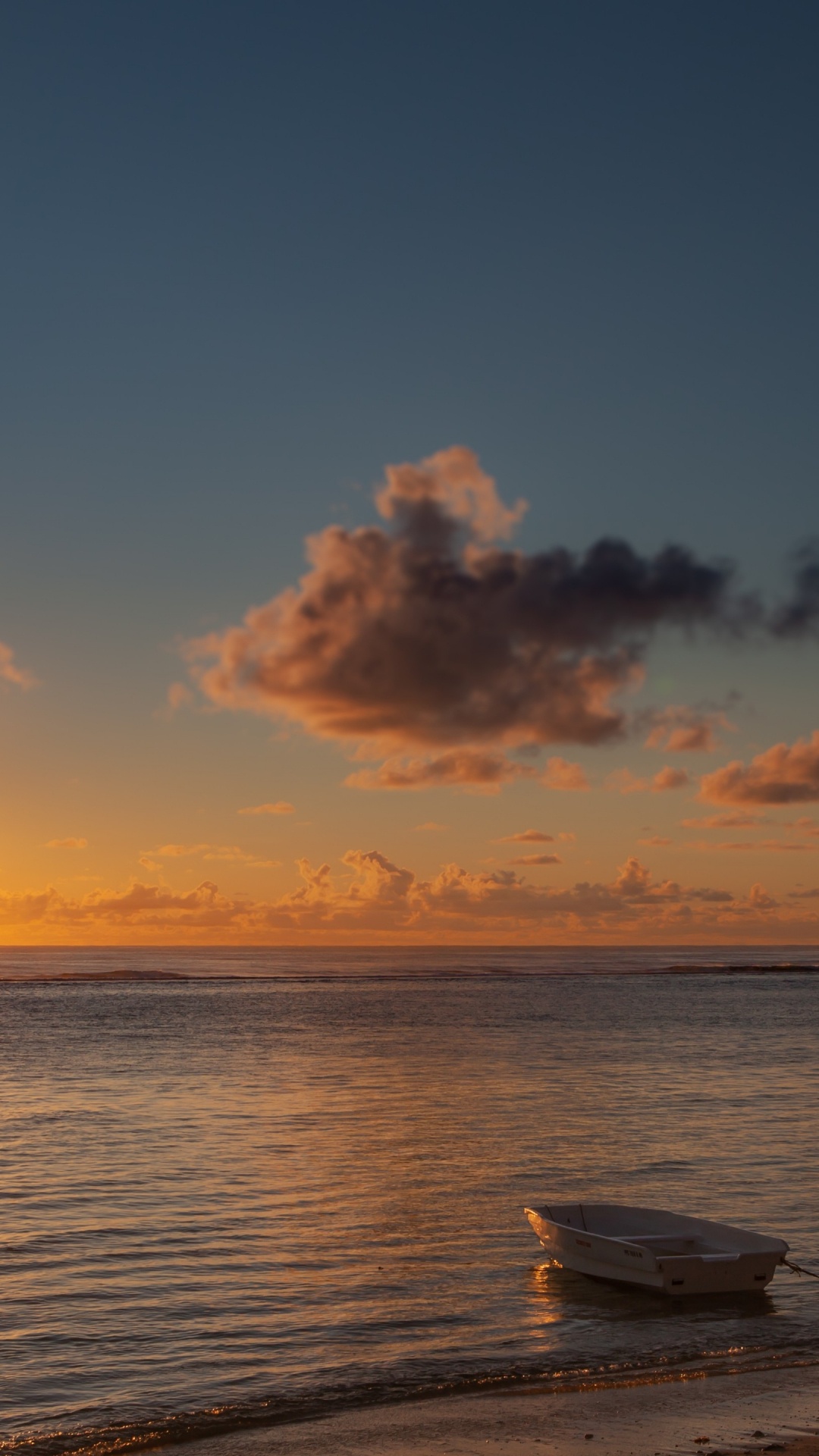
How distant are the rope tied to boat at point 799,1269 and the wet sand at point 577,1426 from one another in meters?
4.18

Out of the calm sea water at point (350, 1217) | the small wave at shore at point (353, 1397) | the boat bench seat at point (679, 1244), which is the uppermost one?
the boat bench seat at point (679, 1244)

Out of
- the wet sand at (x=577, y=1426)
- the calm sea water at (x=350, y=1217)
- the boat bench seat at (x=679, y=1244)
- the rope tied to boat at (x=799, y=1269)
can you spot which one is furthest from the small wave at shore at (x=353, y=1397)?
the boat bench seat at (x=679, y=1244)

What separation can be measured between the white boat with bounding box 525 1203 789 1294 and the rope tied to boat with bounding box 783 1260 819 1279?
8.9 inches

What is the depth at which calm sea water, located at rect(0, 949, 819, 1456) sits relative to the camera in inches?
705

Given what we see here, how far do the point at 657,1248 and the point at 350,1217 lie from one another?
8.38 meters

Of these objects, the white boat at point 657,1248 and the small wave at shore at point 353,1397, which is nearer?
the small wave at shore at point 353,1397

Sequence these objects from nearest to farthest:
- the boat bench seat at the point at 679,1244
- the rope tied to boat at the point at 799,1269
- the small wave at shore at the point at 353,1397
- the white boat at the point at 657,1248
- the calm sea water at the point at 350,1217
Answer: the small wave at shore at the point at 353,1397 < the calm sea water at the point at 350,1217 < the white boat at the point at 657,1248 < the rope tied to boat at the point at 799,1269 < the boat bench seat at the point at 679,1244

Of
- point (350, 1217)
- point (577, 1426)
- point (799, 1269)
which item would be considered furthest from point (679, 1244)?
point (350, 1217)

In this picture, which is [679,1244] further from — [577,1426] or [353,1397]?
[353,1397]

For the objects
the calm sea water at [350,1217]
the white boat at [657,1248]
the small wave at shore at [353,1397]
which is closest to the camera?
the small wave at shore at [353,1397]

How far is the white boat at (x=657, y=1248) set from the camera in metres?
21.2

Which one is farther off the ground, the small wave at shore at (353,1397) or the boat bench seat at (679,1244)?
the boat bench seat at (679,1244)

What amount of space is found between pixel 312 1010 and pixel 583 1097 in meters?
62.7

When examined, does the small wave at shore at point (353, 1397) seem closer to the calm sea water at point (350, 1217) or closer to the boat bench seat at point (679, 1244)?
the calm sea water at point (350, 1217)
